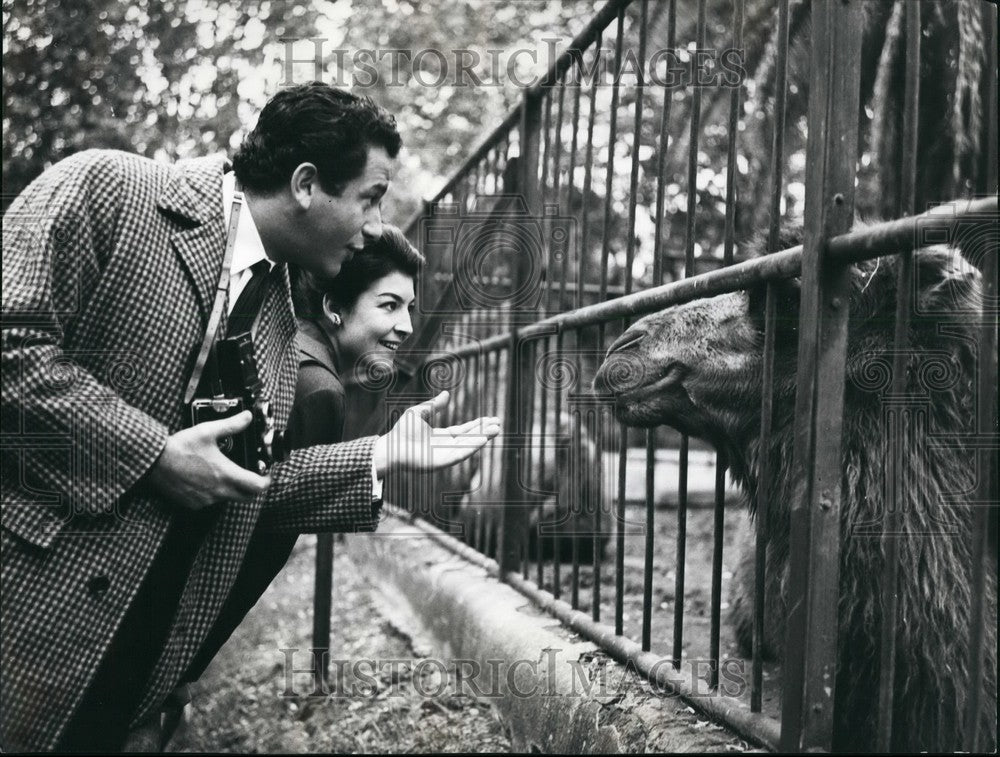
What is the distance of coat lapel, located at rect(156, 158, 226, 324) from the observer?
188cm

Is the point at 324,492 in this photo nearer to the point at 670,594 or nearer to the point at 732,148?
the point at 732,148

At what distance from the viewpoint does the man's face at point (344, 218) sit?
2.03 m

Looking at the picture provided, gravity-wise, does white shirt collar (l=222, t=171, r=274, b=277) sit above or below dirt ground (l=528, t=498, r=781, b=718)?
above

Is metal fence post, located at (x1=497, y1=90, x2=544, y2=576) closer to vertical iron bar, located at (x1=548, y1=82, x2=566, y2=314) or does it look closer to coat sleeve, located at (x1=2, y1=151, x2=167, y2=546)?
vertical iron bar, located at (x1=548, y1=82, x2=566, y2=314)

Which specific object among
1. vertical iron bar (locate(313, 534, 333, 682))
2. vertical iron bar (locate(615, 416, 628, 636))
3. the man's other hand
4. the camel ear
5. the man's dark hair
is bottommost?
vertical iron bar (locate(313, 534, 333, 682))

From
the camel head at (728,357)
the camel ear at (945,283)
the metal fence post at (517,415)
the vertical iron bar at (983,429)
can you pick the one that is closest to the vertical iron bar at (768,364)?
the camel head at (728,357)

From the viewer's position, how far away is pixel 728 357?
2490mm

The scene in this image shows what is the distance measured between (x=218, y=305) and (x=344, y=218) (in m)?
0.35

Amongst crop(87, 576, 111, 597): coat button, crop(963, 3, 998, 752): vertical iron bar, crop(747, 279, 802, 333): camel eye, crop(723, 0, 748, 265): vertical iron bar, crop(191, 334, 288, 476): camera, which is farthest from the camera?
crop(747, 279, 802, 333): camel eye

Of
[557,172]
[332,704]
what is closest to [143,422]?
[557,172]

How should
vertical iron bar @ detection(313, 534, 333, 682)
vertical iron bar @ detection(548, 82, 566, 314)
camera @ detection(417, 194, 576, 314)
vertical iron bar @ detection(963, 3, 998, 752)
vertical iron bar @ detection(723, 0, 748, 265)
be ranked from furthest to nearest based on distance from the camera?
vertical iron bar @ detection(313, 534, 333, 682)
camera @ detection(417, 194, 576, 314)
vertical iron bar @ detection(548, 82, 566, 314)
vertical iron bar @ detection(723, 0, 748, 265)
vertical iron bar @ detection(963, 3, 998, 752)

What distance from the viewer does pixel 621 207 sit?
12102 millimetres

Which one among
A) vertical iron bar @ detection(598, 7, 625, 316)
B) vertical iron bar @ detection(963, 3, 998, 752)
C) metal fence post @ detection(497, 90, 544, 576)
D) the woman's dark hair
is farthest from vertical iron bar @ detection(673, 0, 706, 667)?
metal fence post @ detection(497, 90, 544, 576)

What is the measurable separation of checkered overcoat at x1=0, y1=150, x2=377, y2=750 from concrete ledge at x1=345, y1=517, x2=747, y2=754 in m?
1.16
